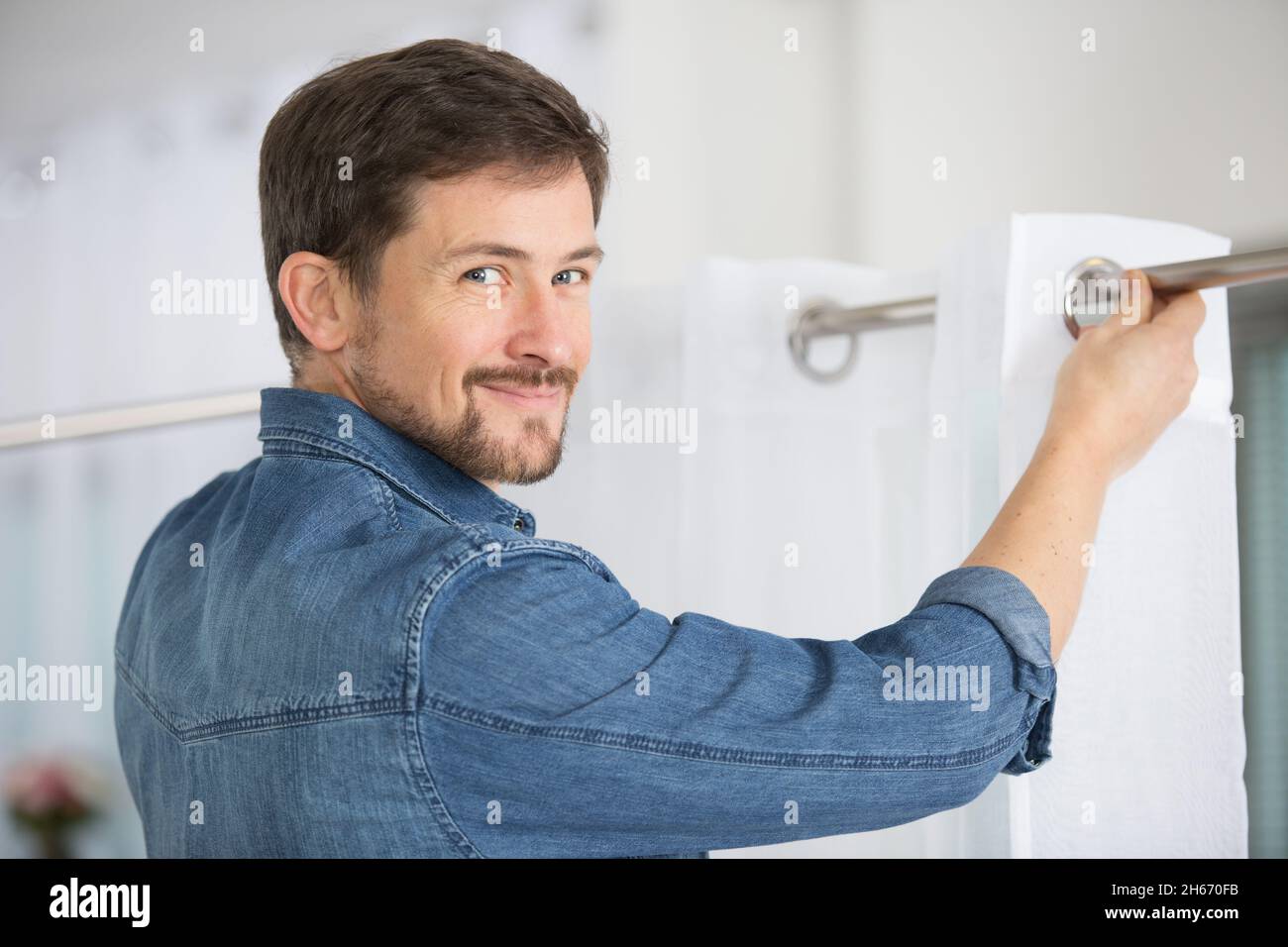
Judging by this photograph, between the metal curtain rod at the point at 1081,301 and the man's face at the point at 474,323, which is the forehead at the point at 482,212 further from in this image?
the metal curtain rod at the point at 1081,301

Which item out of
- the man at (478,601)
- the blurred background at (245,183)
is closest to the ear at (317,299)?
the man at (478,601)

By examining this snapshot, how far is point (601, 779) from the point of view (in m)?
0.52

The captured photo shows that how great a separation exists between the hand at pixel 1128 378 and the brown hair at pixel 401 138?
12.8 inches

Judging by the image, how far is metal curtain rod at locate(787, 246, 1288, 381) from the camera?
659 millimetres

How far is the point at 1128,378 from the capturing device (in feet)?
2.23

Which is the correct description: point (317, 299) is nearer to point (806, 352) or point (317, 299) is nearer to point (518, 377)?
point (518, 377)

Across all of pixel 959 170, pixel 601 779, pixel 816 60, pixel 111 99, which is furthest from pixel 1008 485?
pixel 111 99

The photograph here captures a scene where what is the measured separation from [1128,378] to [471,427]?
15.1 inches

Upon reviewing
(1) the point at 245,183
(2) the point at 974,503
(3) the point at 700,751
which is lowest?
(3) the point at 700,751

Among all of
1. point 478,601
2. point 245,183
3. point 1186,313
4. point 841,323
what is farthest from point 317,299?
point 245,183

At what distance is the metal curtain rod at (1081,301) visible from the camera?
66cm
